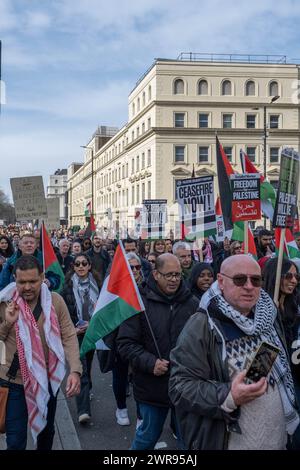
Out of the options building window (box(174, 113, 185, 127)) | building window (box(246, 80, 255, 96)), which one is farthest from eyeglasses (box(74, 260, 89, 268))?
building window (box(246, 80, 255, 96))

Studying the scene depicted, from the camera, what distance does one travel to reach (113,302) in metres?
4.58

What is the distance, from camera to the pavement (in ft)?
15.6

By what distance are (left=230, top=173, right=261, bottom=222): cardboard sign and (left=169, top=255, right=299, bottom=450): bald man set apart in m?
5.12

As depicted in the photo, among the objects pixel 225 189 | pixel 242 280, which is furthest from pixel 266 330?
pixel 225 189

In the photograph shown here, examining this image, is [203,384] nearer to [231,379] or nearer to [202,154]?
[231,379]

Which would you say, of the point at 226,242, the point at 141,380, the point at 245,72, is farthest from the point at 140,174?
the point at 141,380

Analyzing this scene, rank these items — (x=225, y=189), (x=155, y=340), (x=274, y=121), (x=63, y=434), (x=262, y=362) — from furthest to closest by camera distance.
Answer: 1. (x=274, y=121)
2. (x=225, y=189)
3. (x=63, y=434)
4. (x=155, y=340)
5. (x=262, y=362)

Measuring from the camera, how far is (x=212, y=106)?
50094 millimetres

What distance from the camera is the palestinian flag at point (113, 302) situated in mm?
4453

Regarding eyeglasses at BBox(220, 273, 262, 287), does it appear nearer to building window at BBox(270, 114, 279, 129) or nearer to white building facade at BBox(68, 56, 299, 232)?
white building facade at BBox(68, 56, 299, 232)

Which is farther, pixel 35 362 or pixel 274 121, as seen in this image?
pixel 274 121

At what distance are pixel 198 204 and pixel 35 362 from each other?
7.04m

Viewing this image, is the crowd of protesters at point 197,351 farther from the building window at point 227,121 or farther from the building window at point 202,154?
the building window at point 227,121

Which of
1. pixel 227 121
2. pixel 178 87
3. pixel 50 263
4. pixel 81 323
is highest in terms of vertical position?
pixel 178 87
